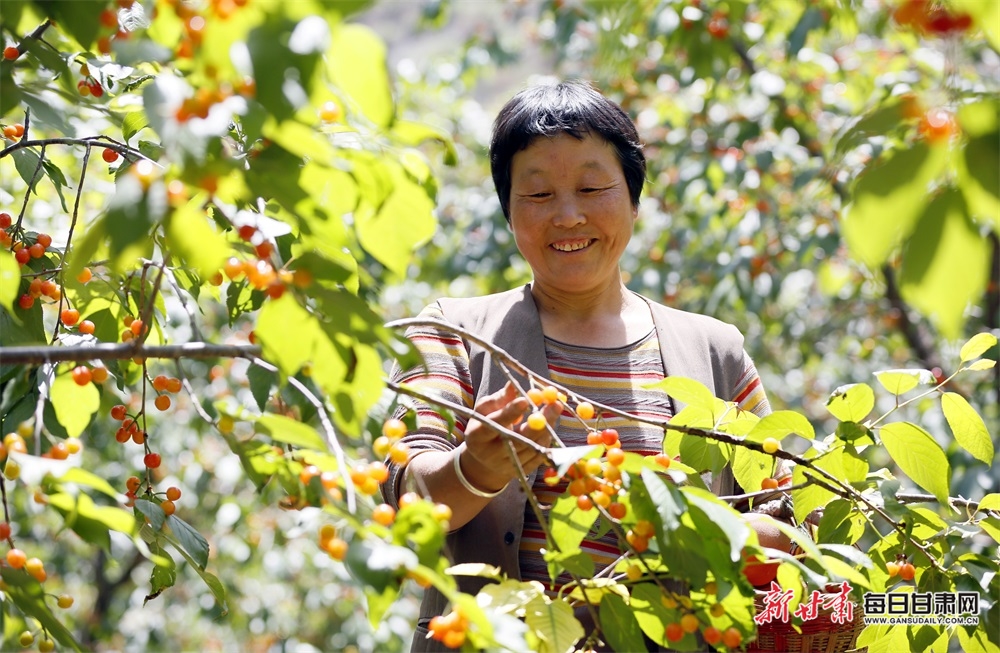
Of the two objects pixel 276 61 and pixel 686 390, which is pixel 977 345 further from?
pixel 276 61

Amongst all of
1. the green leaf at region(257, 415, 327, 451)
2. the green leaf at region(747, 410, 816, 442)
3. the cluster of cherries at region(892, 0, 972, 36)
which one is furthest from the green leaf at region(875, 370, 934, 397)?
the green leaf at region(257, 415, 327, 451)

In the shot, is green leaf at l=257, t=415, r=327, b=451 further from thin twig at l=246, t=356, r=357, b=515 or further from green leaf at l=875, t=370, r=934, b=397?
green leaf at l=875, t=370, r=934, b=397

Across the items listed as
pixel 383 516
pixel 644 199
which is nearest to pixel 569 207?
pixel 383 516

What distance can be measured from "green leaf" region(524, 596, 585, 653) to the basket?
1.66ft

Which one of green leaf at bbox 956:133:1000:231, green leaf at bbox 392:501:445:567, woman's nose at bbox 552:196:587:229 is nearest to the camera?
green leaf at bbox 956:133:1000:231

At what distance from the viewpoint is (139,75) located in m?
1.68

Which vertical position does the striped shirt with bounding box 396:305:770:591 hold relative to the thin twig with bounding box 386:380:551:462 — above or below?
above

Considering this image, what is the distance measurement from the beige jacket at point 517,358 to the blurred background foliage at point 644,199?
25cm

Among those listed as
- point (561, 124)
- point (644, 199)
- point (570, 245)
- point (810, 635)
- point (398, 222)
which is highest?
point (644, 199)

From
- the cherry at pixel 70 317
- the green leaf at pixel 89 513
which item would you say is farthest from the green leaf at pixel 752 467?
the cherry at pixel 70 317

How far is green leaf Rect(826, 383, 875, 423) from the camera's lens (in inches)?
59.2

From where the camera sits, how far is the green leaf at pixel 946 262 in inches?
30.1

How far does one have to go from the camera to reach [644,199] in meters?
5.25

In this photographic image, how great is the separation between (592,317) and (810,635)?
749mm
